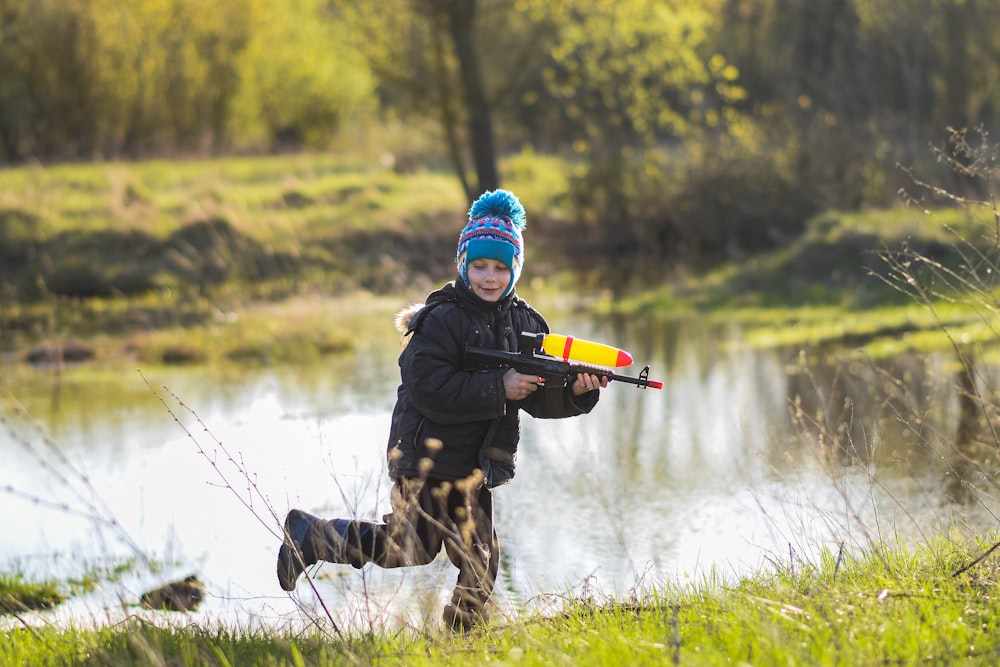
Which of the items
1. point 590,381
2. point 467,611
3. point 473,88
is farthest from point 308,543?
point 473,88

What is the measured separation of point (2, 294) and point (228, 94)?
1350 centimetres

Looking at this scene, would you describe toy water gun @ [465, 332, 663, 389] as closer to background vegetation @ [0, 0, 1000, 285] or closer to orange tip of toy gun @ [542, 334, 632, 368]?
orange tip of toy gun @ [542, 334, 632, 368]

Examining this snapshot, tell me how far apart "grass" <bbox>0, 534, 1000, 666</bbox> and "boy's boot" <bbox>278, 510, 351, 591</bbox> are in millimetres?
328

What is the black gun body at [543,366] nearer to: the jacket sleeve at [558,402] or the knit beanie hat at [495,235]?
the jacket sleeve at [558,402]

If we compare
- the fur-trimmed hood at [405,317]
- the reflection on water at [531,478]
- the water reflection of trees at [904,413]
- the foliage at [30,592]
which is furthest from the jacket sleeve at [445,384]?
the foliage at [30,592]

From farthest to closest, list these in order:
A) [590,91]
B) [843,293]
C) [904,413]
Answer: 1. [590,91]
2. [843,293]
3. [904,413]

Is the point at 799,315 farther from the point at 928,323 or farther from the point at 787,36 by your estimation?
the point at 787,36

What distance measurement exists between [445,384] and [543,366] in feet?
1.24

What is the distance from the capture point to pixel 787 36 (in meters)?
29.6

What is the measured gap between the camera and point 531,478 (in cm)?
823

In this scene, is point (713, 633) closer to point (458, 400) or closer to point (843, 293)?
point (458, 400)

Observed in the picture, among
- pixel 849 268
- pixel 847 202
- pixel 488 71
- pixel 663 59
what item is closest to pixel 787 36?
pixel 488 71

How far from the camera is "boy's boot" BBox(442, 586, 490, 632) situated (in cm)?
481

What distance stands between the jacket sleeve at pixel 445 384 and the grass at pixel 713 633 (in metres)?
0.80
